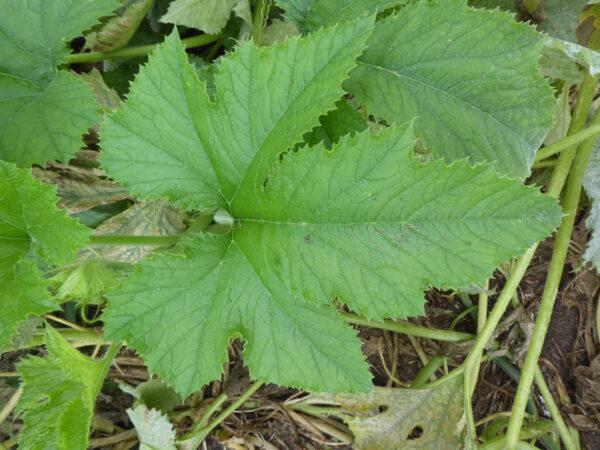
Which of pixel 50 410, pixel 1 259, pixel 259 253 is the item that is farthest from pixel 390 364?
pixel 1 259

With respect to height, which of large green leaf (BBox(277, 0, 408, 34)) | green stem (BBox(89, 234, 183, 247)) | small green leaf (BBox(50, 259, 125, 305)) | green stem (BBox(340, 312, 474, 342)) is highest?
large green leaf (BBox(277, 0, 408, 34))

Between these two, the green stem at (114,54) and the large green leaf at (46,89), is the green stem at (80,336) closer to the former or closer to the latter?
the large green leaf at (46,89)

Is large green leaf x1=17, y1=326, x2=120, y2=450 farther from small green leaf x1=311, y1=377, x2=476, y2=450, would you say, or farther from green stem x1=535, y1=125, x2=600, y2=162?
green stem x1=535, y1=125, x2=600, y2=162

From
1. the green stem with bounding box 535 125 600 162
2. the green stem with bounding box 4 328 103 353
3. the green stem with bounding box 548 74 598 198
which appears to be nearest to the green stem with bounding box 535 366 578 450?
the green stem with bounding box 548 74 598 198

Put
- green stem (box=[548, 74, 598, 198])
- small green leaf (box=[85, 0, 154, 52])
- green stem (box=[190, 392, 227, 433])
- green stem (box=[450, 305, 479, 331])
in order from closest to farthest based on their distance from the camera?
small green leaf (box=[85, 0, 154, 52]) → green stem (box=[548, 74, 598, 198]) → green stem (box=[190, 392, 227, 433]) → green stem (box=[450, 305, 479, 331])

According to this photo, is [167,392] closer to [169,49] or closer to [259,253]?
[259,253]

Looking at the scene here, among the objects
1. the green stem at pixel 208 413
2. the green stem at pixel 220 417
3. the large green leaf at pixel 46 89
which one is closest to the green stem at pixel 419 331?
the green stem at pixel 220 417
